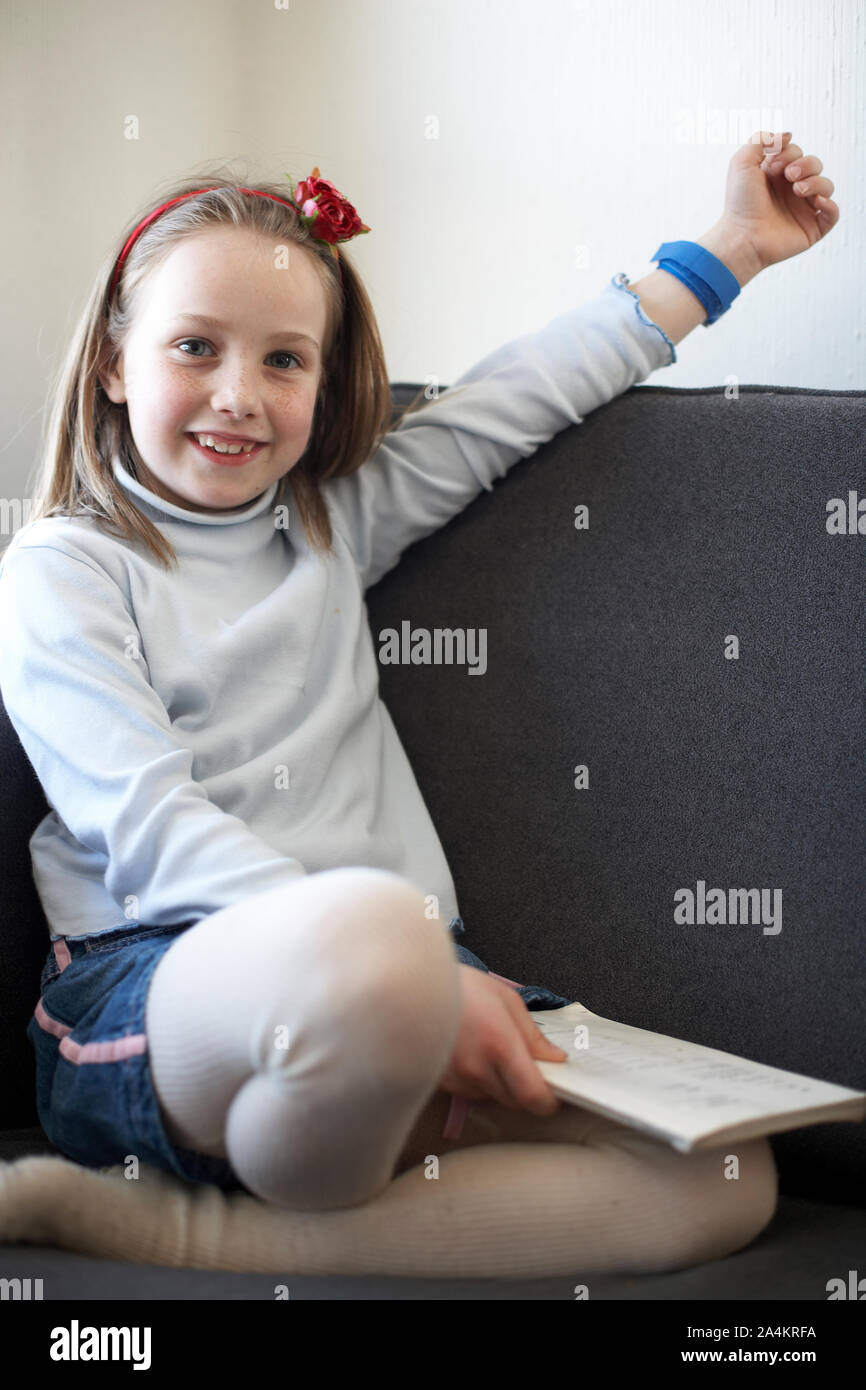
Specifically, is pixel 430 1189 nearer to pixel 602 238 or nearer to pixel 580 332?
pixel 580 332

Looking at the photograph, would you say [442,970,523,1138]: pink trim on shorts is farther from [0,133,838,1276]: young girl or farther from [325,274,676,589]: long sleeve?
[325,274,676,589]: long sleeve

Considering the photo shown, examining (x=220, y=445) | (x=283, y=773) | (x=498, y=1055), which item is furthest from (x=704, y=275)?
(x=498, y=1055)

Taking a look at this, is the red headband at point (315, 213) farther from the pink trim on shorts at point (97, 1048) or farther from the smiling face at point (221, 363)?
the pink trim on shorts at point (97, 1048)

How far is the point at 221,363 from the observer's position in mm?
933

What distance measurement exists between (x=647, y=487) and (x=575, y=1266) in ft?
1.99

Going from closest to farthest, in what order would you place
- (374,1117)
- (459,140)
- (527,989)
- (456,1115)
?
A: (374,1117) → (456,1115) → (527,989) → (459,140)

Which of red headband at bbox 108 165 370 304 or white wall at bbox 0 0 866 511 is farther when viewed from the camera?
white wall at bbox 0 0 866 511

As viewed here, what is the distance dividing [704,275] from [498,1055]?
72 cm

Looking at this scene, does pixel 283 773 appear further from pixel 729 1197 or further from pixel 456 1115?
pixel 729 1197

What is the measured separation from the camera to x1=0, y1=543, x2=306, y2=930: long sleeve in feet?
2.52

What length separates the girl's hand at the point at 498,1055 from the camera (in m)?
0.70

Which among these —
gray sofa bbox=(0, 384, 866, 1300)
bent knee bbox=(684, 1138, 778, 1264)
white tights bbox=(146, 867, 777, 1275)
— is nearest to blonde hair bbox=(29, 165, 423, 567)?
gray sofa bbox=(0, 384, 866, 1300)

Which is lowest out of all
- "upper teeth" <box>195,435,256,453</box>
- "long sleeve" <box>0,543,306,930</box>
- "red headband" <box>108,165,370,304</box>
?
"long sleeve" <box>0,543,306,930</box>
